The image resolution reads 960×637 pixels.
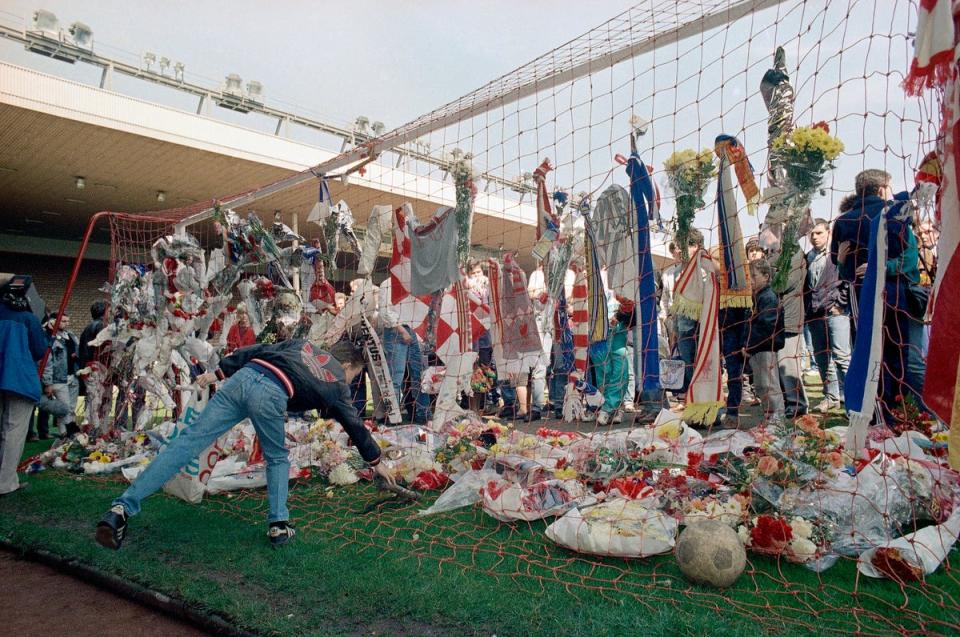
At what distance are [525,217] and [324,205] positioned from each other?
7527mm

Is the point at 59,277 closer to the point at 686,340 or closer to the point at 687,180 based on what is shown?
the point at 686,340

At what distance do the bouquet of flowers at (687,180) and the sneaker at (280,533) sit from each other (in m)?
2.70

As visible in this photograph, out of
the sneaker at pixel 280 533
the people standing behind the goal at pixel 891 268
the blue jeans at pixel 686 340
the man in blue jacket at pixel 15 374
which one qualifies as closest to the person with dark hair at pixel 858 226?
the people standing behind the goal at pixel 891 268

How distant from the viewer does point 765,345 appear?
485cm

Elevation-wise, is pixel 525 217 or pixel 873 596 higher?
pixel 525 217

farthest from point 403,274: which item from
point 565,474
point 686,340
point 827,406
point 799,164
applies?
point 827,406

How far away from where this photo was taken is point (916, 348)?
365cm

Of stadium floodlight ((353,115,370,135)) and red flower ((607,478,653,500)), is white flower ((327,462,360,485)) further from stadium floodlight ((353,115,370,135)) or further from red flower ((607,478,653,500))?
stadium floodlight ((353,115,370,135))

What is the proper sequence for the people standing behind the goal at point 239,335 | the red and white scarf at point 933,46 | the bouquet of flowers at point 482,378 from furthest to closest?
the bouquet of flowers at point 482,378
the people standing behind the goal at point 239,335
the red and white scarf at point 933,46

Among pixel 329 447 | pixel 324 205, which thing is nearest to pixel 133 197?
pixel 324 205

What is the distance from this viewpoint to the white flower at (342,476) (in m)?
4.41

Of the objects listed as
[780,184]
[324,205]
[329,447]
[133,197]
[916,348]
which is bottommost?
[329,447]

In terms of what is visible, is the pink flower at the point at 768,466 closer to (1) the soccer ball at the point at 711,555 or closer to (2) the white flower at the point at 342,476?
(1) the soccer ball at the point at 711,555

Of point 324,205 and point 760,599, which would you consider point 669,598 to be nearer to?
point 760,599
